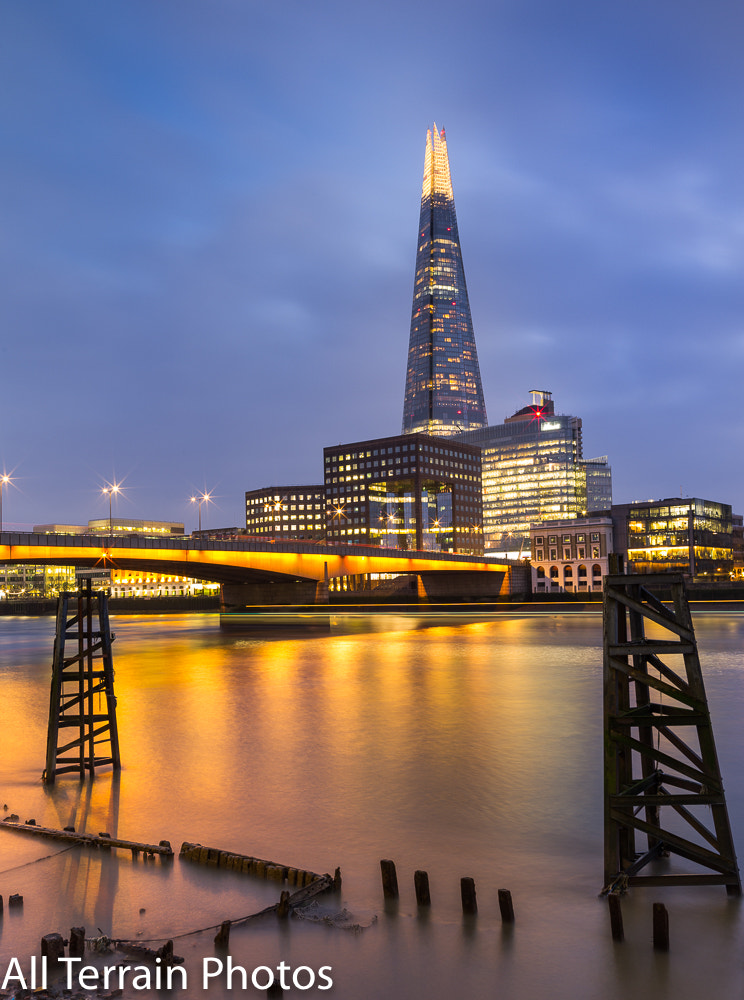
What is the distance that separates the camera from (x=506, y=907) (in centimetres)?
1056

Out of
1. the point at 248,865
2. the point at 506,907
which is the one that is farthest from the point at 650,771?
the point at 248,865

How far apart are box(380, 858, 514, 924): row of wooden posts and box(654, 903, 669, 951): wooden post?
190cm

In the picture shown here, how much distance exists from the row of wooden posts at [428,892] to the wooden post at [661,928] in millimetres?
1897

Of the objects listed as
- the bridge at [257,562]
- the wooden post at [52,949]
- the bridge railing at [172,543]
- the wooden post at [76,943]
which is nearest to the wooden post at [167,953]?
the wooden post at [76,943]

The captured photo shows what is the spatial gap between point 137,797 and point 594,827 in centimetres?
1035

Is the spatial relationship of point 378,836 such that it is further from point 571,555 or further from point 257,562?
point 571,555

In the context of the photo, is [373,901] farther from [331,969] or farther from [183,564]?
[183,564]

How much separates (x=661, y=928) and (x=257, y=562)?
300 ft

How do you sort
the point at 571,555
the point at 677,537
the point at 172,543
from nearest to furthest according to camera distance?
the point at 172,543, the point at 677,537, the point at 571,555

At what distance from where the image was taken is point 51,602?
17625cm

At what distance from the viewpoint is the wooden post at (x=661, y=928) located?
9.62m

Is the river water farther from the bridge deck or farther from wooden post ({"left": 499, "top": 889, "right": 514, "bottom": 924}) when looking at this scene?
the bridge deck

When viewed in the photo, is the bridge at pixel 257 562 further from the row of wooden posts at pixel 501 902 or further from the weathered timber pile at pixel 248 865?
the row of wooden posts at pixel 501 902

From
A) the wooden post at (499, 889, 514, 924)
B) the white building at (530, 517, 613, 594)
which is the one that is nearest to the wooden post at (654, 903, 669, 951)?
the wooden post at (499, 889, 514, 924)
